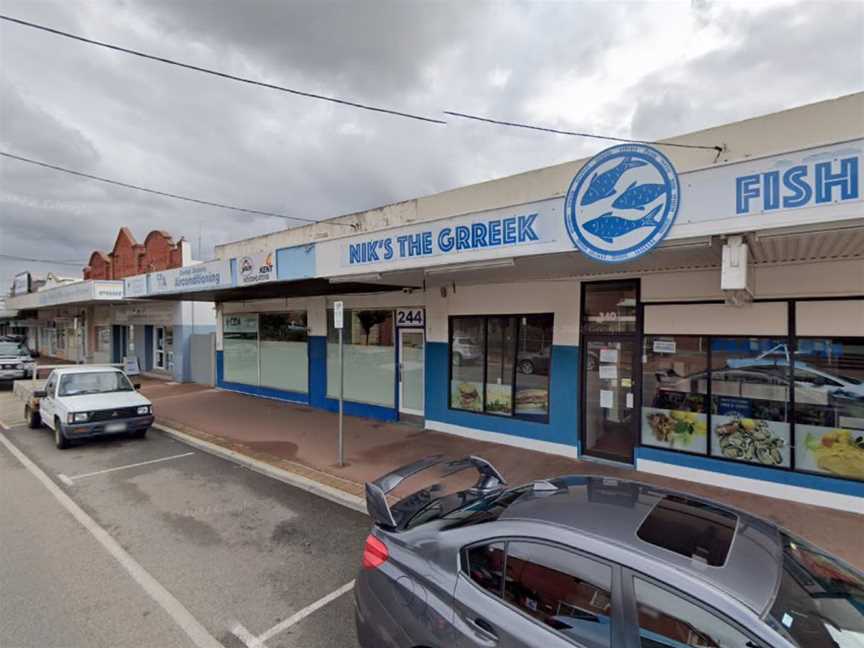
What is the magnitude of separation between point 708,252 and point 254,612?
19.9 feet

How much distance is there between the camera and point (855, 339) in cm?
542

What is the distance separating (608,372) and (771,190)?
4108 mm

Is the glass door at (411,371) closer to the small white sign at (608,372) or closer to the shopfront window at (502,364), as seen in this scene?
the shopfront window at (502,364)

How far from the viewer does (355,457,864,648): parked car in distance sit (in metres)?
1.81

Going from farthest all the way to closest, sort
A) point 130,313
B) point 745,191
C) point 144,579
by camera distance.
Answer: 1. point 130,313
2. point 144,579
3. point 745,191

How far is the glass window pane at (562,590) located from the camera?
78.3 inches

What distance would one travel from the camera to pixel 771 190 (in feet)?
12.8

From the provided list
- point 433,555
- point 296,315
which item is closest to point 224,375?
point 296,315

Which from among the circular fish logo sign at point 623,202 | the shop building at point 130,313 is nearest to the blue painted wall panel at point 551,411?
the circular fish logo sign at point 623,202

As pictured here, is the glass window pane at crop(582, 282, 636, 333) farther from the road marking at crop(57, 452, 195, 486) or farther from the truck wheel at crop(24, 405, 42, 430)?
the truck wheel at crop(24, 405, 42, 430)

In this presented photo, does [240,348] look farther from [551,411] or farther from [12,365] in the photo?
[551,411]

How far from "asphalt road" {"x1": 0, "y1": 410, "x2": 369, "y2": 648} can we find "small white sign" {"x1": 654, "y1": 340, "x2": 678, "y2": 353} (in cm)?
512

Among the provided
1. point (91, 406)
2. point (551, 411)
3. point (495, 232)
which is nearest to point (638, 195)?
point (495, 232)

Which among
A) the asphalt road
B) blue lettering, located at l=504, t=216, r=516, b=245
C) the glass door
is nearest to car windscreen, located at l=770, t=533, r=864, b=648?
the asphalt road
